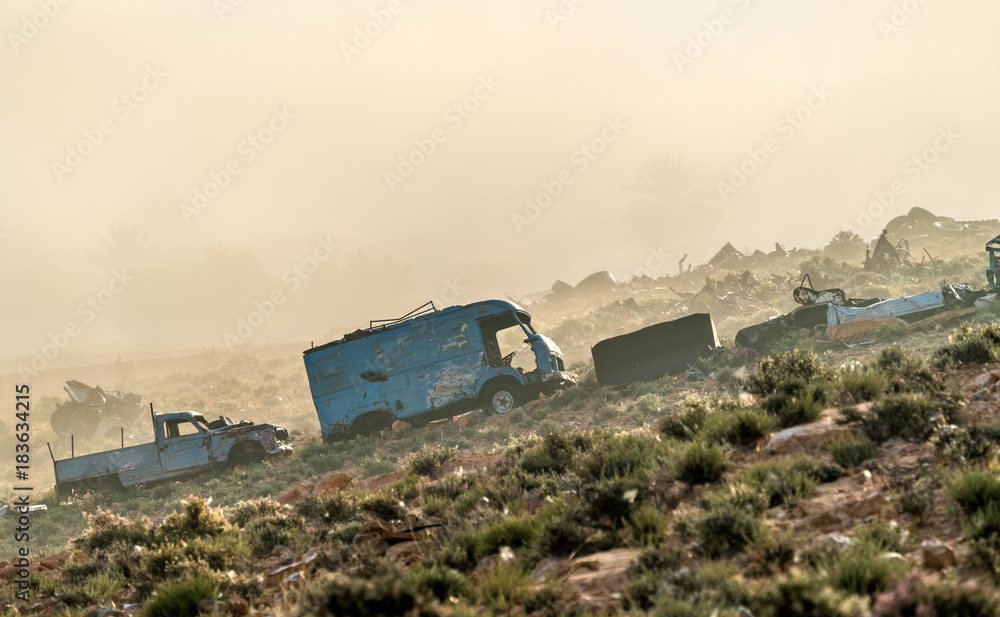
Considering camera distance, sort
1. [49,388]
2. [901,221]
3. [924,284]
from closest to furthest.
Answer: [924,284], [901,221], [49,388]

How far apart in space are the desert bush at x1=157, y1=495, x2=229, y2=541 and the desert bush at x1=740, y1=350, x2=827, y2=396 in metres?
7.84

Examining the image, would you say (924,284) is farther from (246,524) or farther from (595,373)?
(246,524)

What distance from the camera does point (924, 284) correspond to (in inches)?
1169

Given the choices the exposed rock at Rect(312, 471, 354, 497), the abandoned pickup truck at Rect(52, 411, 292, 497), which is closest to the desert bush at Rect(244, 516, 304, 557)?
the exposed rock at Rect(312, 471, 354, 497)

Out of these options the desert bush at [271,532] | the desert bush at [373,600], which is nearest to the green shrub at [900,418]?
the desert bush at [373,600]

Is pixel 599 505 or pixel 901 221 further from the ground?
pixel 901 221

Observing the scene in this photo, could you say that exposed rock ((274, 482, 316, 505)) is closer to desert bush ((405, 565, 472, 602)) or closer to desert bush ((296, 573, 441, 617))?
desert bush ((405, 565, 472, 602))

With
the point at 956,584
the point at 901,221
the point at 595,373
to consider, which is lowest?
the point at 956,584

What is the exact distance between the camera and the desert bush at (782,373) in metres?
8.48

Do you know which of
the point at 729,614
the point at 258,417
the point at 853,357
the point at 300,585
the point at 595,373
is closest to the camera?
the point at 729,614

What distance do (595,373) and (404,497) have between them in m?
11.1

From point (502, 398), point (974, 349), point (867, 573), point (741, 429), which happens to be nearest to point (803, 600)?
point (867, 573)

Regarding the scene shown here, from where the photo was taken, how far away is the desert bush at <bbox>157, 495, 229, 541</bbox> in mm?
8094

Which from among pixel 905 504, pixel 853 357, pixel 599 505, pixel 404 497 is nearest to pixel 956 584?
pixel 905 504
